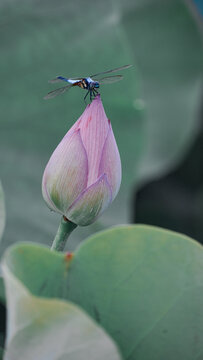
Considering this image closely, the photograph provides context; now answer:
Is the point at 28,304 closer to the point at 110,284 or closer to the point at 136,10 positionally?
the point at 110,284

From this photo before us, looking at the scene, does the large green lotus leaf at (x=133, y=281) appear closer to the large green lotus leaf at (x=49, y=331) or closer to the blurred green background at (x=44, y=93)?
the large green lotus leaf at (x=49, y=331)

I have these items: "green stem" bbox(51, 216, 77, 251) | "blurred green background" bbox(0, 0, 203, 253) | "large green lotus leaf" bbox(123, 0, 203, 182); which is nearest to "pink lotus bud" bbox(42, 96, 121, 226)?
"green stem" bbox(51, 216, 77, 251)

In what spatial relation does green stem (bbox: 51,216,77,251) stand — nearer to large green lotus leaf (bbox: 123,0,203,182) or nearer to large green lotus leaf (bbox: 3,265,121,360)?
large green lotus leaf (bbox: 3,265,121,360)

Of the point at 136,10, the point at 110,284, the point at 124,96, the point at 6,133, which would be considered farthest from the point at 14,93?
the point at 110,284

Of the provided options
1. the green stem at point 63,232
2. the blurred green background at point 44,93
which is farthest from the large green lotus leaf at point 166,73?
the green stem at point 63,232

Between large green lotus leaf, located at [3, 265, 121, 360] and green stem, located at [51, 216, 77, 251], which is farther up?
green stem, located at [51, 216, 77, 251]

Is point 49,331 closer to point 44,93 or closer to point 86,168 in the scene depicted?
point 86,168

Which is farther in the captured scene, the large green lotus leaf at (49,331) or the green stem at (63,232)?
the green stem at (63,232)
